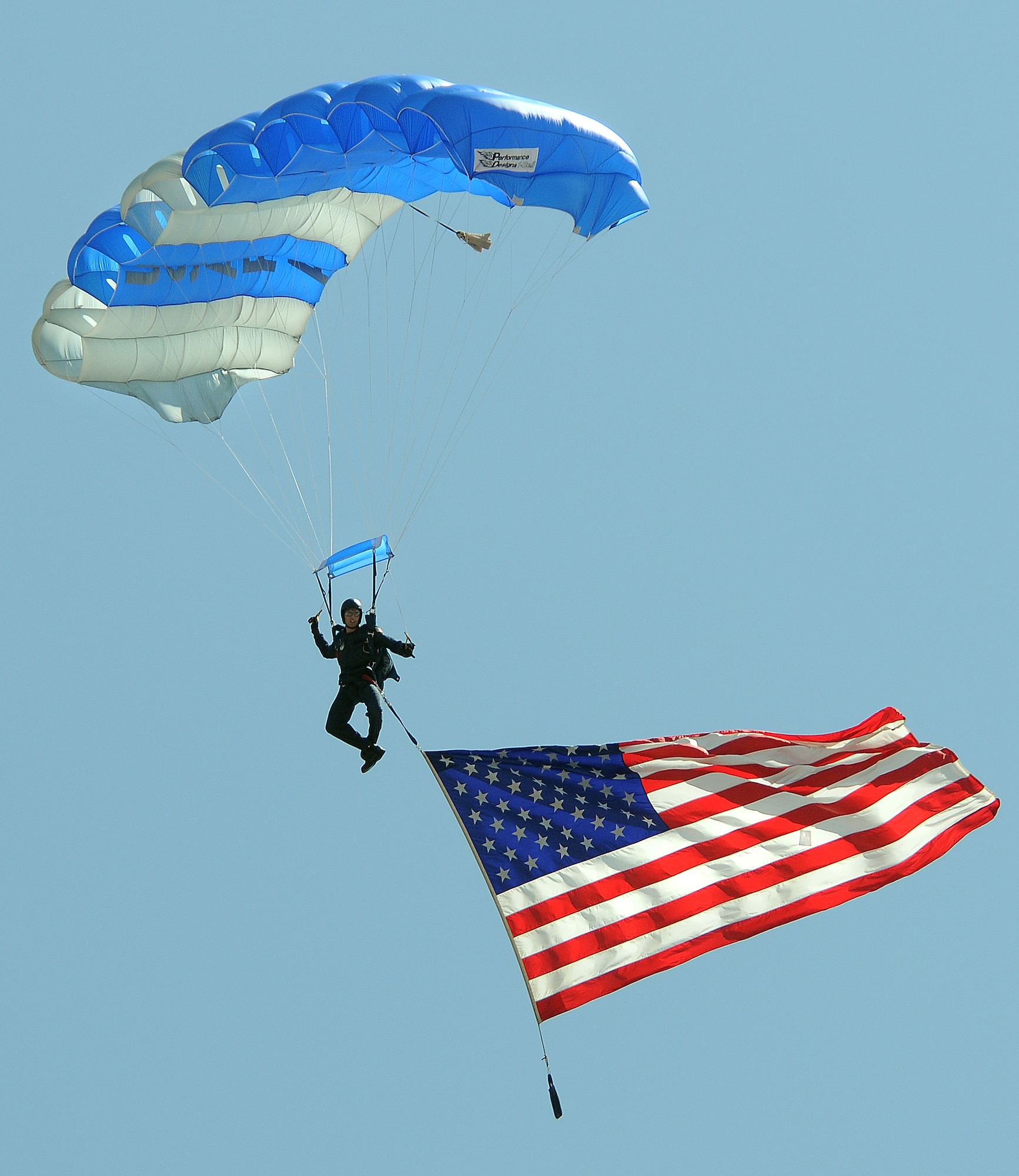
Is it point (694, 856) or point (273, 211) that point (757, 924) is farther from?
point (273, 211)

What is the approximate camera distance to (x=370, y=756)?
Answer: 16.2 metres

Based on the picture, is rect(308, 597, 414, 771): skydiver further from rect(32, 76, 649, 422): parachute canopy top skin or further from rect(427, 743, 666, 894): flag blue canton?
rect(32, 76, 649, 422): parachute canopy top skin

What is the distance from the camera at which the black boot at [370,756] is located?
53.1ft

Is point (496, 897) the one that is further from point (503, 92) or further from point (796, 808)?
point (503, 92)

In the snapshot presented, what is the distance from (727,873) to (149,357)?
701 cm

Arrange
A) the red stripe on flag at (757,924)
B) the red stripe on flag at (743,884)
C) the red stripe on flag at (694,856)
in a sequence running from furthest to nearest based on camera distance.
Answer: the red stripe on flag at (694,856)
the red stripe on flag at (743,884)
the red stripe on flag at (757,924)

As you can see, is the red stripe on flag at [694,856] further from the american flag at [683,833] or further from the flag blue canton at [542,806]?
the flag blue canton at [542,806]

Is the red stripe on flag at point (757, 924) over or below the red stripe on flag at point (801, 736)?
below

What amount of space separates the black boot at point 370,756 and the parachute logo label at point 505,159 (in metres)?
4.91

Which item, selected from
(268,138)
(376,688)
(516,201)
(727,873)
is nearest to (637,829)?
(727,873)

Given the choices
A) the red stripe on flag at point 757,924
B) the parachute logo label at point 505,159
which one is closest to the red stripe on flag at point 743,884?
the red stripe on flag at point 757,924

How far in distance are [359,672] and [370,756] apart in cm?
74

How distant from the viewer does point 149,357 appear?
57.2 feet

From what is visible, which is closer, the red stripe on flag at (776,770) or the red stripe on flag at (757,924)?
the red stripe on flag at (757,924)
